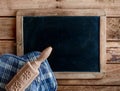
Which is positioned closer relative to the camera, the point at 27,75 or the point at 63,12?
the point at 27,75

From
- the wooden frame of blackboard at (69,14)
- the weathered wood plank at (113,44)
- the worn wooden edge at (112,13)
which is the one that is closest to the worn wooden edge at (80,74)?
the wooden frame of blackboard at (69,14)

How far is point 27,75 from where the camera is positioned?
79 cm

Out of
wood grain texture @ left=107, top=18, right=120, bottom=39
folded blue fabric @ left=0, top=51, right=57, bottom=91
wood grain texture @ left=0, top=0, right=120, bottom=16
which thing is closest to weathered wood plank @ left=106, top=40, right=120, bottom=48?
wood grain texture @ left=107, top=18, right=120, bottom=39


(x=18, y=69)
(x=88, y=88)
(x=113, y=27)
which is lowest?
(x=88, y=88)

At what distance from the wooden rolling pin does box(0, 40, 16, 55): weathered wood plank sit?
0.25 m

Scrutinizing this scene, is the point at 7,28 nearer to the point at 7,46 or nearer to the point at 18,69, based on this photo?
the point at 7,46

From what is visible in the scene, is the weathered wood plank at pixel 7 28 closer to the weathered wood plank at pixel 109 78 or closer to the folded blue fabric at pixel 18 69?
the folded blue fabric at pixel 18 69

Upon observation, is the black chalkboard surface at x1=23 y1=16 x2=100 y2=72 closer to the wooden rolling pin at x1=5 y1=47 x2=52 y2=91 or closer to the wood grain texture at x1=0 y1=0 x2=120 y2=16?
the wood grain texture at x1=0 y1=0 x2=120 y2=16

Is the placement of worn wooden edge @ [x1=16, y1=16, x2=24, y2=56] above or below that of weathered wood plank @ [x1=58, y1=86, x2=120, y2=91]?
above

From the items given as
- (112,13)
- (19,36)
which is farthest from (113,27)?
(19,36)

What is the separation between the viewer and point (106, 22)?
1.02 meters

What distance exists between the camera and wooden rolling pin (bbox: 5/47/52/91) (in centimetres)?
79

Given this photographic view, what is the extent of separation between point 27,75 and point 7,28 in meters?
0.31

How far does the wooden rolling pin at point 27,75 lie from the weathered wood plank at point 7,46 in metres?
0.25
